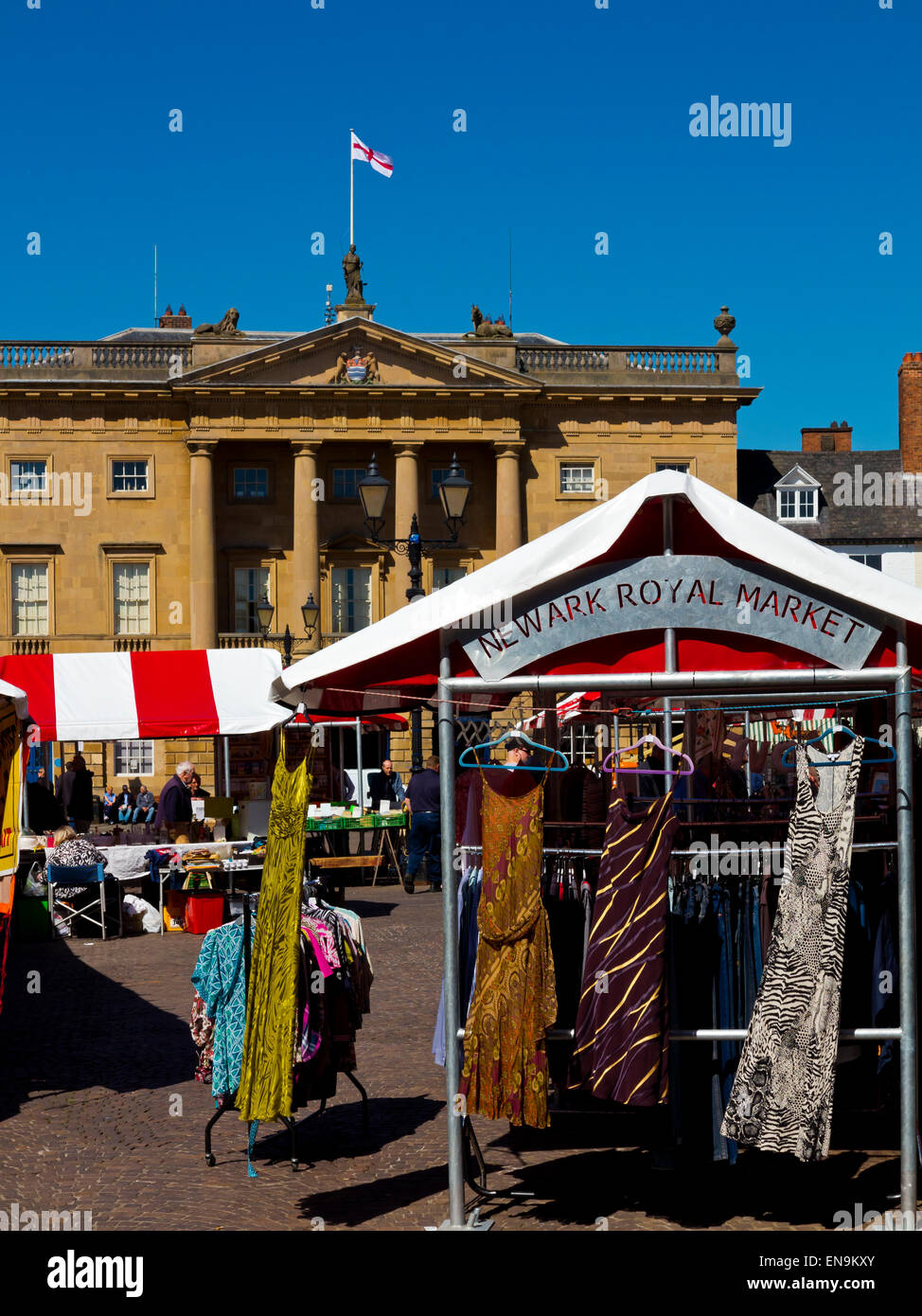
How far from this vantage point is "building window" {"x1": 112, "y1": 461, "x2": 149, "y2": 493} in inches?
1905

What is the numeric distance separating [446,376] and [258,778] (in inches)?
606

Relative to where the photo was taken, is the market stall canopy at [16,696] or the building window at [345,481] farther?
the building window at [345,481]

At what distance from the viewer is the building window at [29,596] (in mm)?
47438

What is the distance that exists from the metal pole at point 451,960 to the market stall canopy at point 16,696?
406 centimetres

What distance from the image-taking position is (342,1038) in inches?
287

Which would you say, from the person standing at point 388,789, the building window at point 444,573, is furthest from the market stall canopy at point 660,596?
the building window at point 444,573

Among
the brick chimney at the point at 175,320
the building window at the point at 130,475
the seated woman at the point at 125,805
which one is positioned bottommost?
the seated woman at the point at 125,805

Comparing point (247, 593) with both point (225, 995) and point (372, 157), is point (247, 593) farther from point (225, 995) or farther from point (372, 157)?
point (225, 995)

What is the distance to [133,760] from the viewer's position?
4606cm

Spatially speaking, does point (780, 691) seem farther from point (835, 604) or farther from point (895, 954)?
point (895, 954)

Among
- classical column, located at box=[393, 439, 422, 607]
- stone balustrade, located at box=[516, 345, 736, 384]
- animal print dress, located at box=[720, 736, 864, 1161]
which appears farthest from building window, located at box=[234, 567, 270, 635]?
animal print dress, located at box=[720, 736, 864, 1161]

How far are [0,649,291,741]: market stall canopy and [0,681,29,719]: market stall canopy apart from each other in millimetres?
8194

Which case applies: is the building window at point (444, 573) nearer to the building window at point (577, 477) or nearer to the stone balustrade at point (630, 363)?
the building window at point (577, 477)
